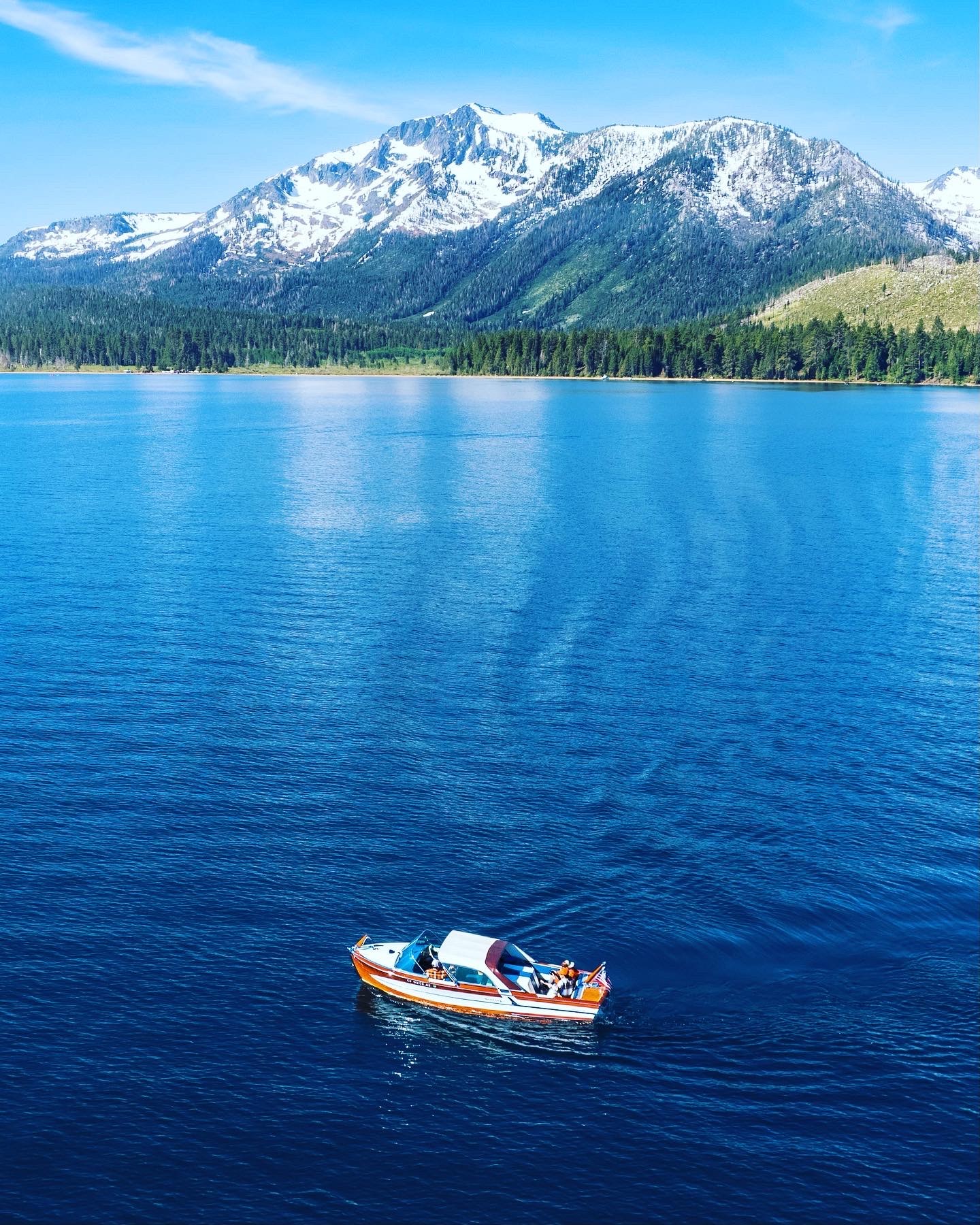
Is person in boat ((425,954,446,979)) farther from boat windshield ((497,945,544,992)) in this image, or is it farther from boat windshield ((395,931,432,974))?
boat windshield ((497,945,544,992))

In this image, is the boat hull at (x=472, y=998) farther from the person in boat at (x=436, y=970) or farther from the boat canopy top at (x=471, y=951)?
the boat canopy top at (x=471, y=951)

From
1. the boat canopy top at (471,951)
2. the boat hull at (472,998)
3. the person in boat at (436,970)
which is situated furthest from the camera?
the person in boat at (436,970)

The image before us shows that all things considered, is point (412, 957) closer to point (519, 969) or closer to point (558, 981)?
point (519, 969)

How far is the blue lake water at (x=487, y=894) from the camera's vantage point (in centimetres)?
4656

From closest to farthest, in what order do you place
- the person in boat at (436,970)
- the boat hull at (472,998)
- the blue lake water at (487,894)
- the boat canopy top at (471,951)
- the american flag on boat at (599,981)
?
the blue lake water at (487,894)
the american flag on boat at (599,981)
the boat hull at (472,998)
the boat canopy top at (471,951)
the person in boat at (436,970)

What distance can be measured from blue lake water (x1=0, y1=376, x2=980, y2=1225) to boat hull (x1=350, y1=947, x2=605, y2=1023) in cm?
99

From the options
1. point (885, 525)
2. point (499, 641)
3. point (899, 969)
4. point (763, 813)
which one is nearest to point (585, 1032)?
point (899, 969)

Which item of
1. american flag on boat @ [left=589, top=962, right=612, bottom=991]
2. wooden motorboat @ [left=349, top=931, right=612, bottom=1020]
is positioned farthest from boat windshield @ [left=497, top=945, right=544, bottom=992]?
american flag on boat @ [left=589, top=962, right=612, bottom=991]

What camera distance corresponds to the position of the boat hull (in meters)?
55.6

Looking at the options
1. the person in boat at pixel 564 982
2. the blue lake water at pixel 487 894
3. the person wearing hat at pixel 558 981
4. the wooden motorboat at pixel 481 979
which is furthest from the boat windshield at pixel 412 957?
the person in boat at pixel 564 982

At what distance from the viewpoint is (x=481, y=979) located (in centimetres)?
5659

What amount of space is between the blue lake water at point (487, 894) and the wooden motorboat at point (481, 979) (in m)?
1.38

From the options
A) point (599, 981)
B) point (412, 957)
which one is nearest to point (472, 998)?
point (412, 957)

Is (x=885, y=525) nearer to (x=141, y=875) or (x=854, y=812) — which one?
(x=854, y=812)
